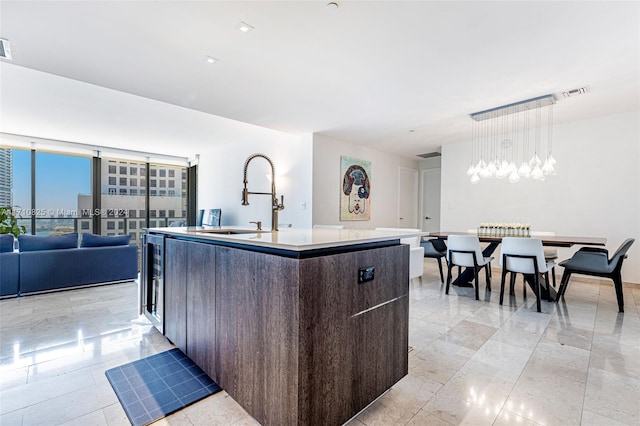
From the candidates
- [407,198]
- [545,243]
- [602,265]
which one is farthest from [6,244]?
[407,198]

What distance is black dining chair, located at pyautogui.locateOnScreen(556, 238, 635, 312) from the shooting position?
3.12m

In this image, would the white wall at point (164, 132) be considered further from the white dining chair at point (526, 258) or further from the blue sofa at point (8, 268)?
the white dining chair at point (526, 258)

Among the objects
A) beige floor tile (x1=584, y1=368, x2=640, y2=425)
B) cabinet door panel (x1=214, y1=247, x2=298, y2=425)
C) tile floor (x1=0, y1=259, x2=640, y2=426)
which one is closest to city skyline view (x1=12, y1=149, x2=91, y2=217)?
tile floor (x1=0, y1=259, x2=640, y2=426)

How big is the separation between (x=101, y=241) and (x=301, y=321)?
4.27m

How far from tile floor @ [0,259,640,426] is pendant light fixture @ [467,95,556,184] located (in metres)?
1.79

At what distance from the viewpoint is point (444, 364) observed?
2078 millimetres

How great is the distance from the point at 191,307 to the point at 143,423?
63 cm

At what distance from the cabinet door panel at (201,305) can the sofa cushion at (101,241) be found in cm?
316

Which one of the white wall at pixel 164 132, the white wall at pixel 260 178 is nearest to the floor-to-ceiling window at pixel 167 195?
the white wall at pixel 164 132

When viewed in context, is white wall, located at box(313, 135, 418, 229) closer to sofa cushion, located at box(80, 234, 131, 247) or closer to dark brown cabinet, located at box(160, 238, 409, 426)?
sofa cushion, located at box(80, 234, 131, 247)

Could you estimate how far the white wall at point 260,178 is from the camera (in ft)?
17.8

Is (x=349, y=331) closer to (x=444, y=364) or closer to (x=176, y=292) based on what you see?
(x=444, y=364)

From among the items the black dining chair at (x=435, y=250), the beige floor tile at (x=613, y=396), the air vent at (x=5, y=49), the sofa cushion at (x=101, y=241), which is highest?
the air vent at (x=5, y=49)

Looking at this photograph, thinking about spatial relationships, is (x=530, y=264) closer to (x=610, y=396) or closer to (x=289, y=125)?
(x=610, y=396)
